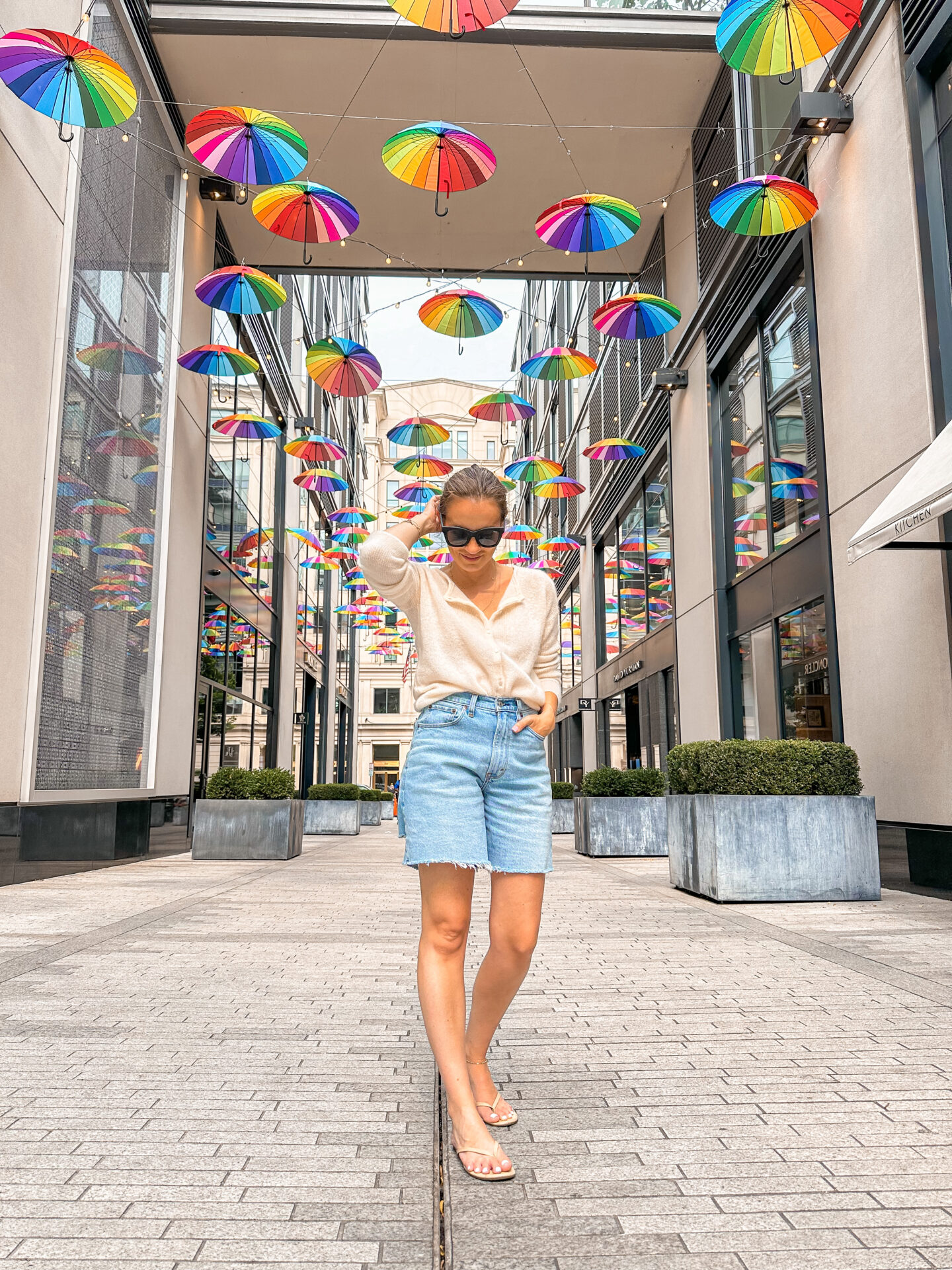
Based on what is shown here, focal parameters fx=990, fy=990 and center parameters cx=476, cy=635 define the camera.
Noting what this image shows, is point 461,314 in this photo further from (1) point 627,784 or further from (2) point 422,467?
(1) point 627,784

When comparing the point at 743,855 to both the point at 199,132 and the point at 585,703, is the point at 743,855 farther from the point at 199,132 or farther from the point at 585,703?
the point at 585,703

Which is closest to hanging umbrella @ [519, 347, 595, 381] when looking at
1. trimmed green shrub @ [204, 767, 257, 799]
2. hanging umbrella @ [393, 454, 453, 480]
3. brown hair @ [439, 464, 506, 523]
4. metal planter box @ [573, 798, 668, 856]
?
hanging umbrella @ [393, 454, 453, 480]

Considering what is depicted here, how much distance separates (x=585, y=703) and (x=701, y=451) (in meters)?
A: 12.8

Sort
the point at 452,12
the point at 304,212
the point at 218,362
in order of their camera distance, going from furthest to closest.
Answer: the point at 218,362
the point at 304,212
the point at 452,12

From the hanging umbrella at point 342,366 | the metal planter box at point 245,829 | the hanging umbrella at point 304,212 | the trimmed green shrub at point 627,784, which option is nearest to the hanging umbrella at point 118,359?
the hanging umbrella at point 342,366

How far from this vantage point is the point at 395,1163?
2.37 meters

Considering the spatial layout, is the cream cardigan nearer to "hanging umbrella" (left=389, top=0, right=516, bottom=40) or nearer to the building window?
"hanging umbrella" (left=389, top=0, right=516, bottom=40)

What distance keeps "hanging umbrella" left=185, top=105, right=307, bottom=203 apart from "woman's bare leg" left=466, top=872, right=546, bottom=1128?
333 inches

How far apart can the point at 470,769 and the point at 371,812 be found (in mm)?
25557

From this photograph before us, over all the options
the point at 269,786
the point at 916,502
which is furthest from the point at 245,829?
the point at 916,502

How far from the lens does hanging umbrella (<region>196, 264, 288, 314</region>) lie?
11.3m

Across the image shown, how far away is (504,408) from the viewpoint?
15367mm

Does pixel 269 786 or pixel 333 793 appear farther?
pixel 333 793

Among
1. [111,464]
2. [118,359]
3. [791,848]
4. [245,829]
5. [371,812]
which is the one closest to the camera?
[791,848]
